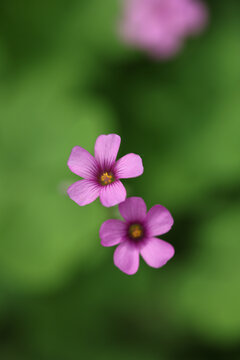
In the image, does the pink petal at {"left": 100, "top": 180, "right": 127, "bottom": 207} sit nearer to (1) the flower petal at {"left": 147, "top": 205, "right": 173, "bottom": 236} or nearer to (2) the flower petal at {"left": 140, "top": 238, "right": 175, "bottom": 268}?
(1) the flower petal at {"left": 147, "top": 205, "right": 173, "bottom": 236}

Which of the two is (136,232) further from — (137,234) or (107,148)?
(107,148)

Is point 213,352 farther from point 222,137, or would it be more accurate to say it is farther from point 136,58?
point 136,58

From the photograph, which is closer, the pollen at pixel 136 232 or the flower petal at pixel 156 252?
the flower petal at pixel 156 252

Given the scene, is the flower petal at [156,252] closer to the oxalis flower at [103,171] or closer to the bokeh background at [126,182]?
the oxalis flower at [103,171]

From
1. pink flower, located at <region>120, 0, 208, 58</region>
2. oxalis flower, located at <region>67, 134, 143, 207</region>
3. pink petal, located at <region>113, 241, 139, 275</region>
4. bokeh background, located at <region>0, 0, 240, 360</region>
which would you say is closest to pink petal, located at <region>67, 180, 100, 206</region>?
oxalis flower, located at <region>67, 134, 143, 207</region>

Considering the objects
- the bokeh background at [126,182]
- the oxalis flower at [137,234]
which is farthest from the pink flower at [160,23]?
the oxalis flower at [137,234]
